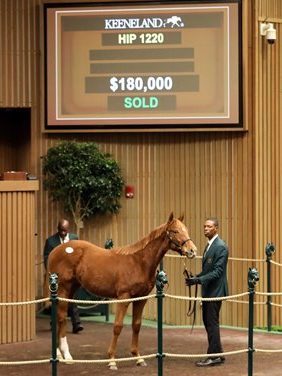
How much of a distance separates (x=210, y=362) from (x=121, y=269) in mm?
1510

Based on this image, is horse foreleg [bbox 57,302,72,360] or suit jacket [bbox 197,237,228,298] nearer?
suit jacket [bbox 197,237,228,298]

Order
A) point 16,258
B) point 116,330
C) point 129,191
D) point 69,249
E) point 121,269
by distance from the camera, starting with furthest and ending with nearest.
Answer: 1. point 129,191
2. point 16,258
3. point 69,249
4. point 121,269
5. point 116,330

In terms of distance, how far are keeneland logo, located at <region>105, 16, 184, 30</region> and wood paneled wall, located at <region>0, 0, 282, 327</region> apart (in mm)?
1177

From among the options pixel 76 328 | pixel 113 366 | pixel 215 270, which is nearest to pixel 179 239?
pixel 215 270

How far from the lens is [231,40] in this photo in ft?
51.6

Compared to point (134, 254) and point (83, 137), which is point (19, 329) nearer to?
point (134, 254)

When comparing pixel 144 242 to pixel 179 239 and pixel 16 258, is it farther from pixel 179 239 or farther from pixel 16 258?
pixel 16 258

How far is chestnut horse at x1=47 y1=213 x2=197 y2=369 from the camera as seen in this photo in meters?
11.1

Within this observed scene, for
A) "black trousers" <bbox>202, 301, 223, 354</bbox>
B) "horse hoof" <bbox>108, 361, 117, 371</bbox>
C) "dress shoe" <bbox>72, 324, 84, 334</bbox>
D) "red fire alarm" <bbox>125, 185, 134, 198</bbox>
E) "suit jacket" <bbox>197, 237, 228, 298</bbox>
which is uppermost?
"red fire alarm" <bbox>125, 185, 134, 198</bbox>

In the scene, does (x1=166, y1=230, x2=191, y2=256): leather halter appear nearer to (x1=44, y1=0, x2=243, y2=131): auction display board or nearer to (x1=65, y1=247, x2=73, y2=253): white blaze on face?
(x1=65, y1=247, x2=73, y2=253): white blaze on face

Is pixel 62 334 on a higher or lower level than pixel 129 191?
lower

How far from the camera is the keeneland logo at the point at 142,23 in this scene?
51.7 feet

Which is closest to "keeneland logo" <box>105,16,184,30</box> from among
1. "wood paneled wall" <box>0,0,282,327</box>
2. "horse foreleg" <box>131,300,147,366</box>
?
"wood paneled wall" <box>0,0,282,327</box>

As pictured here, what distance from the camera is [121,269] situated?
37.0 ft
